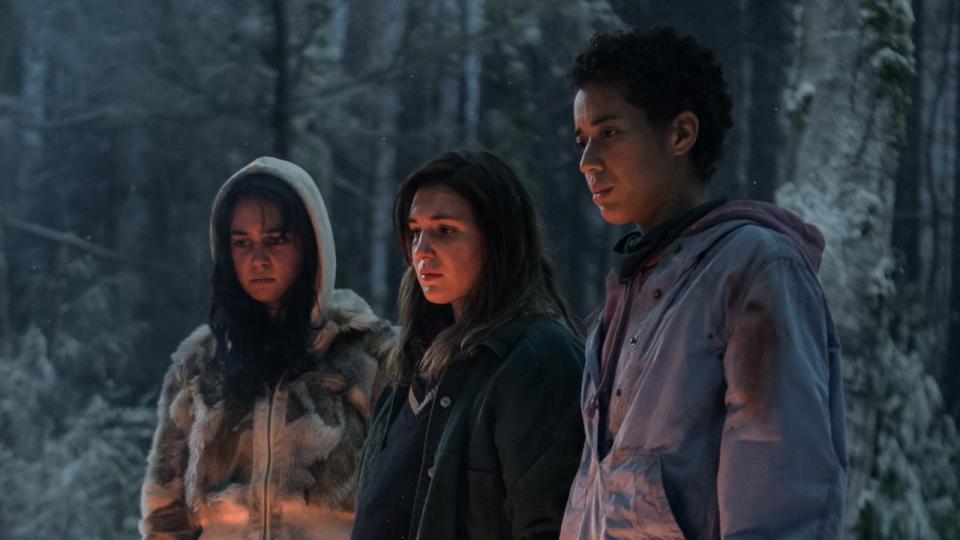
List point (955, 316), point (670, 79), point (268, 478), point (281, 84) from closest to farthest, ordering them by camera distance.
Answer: point (670, 79) → point (268, 478) → point (955, 316) → point (281, 84)

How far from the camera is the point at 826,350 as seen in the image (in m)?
1.64

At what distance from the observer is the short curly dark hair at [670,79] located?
1.91 metres

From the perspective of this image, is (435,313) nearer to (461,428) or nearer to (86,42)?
(461,428)

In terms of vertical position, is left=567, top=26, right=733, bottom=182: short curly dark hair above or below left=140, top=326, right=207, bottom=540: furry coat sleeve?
above

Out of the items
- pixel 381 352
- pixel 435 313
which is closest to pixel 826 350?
pixel 435 313

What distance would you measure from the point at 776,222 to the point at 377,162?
3.76m

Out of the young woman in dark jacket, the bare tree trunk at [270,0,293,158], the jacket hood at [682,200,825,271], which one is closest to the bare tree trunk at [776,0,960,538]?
the bare tree trunk at [270,0,293,158]

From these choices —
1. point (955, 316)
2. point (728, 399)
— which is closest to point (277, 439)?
point (728, 399)

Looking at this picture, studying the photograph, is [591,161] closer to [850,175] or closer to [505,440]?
[505,440]

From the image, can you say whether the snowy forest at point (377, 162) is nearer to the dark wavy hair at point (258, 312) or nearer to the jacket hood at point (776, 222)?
the dark wavy hair at point (258, 312)

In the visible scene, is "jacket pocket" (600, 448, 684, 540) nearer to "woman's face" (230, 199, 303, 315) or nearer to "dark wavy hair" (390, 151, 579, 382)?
"dark wavy hair" (390, 151, 579, 382)

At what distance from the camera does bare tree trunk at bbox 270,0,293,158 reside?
5496 mm

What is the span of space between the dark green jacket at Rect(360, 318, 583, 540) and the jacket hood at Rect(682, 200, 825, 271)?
0.59 m

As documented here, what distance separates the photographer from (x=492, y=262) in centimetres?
249
